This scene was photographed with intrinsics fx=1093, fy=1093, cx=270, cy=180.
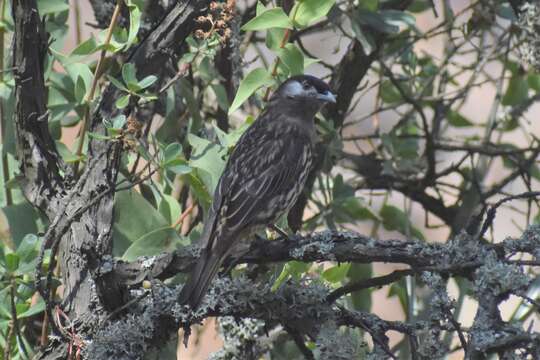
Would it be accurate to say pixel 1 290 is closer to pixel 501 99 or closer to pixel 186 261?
pixel 186 261

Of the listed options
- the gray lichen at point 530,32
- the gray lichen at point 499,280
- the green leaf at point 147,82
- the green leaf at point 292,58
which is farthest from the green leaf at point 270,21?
the gray lichen at point 530,32

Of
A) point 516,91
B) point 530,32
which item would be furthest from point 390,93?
point 530,32

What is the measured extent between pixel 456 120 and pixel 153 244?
2.48 meters

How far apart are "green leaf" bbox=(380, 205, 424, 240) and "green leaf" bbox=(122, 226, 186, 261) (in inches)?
69.2

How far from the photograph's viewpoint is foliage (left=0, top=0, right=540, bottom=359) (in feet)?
12.0

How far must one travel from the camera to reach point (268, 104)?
446 cm

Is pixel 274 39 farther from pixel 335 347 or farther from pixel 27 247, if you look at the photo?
pixel 335 347

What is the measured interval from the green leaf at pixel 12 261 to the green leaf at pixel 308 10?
1.22m

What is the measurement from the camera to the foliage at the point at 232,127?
3668mm

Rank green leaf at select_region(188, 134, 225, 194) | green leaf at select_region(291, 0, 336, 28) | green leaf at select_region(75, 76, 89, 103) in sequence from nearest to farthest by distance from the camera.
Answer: green leaf at select_region(291, 0, 336, 28)
green leaf at select_region(75, 76, 89, 103)
green leaf at select_region(188, 134, 225, 194)

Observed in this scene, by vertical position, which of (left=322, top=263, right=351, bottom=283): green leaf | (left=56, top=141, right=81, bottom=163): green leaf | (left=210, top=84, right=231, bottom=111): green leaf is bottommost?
(left=56, top=141, right=81, bottom=163): green leaf

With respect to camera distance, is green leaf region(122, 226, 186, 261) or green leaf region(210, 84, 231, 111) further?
green leaf region(210, 84, 231, 111)

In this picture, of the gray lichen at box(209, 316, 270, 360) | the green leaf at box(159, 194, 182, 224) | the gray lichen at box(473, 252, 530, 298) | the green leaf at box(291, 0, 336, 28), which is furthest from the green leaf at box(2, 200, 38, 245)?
the gray lichen at box(473, 252, 530, 298)

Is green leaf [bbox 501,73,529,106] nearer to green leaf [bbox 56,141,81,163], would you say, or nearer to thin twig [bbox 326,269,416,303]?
green leaf [bbox 56,141,81,163]
